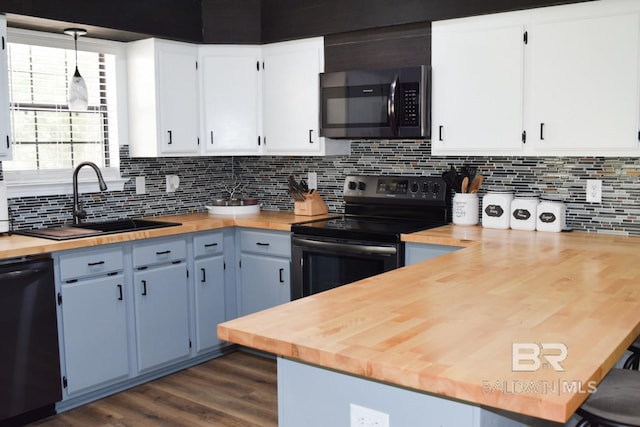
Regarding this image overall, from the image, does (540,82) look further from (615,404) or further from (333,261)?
(615,404)

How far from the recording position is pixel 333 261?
12.2 ft

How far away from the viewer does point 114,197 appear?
165 inches

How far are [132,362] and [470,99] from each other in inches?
92.8

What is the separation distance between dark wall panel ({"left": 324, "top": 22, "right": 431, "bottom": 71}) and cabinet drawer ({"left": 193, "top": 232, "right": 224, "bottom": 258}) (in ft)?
4.12

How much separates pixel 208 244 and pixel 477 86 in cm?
185

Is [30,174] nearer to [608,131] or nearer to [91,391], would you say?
[91,391]

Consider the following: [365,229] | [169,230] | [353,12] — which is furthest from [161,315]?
[353,12]

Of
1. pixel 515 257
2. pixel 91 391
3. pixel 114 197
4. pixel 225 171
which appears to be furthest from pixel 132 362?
pixel 515 257

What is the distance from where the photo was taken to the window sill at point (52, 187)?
12.0 ft

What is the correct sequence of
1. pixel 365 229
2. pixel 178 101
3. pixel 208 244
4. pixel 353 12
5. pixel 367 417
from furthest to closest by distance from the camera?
pixel 178 101 < pixel 208 244 < pixel 353 12 < pixel 365 229 < pixel 367 417

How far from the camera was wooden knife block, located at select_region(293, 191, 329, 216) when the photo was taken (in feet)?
14.2

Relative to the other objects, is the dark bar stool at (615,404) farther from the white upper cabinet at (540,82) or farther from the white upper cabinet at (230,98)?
the white upper cabinet at (230,98)

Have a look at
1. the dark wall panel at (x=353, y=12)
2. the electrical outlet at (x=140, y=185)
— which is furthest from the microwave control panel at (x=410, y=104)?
the electrical outlet at (x=140, y=185)

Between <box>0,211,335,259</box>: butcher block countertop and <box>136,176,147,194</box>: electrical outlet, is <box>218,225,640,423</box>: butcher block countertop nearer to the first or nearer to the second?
<box>0,211,335,259</box>: butcher block countertop
